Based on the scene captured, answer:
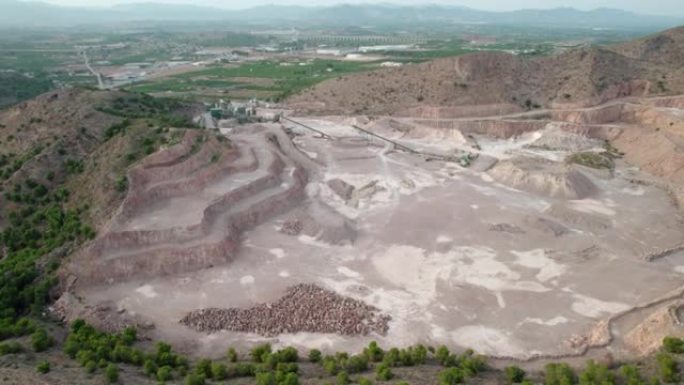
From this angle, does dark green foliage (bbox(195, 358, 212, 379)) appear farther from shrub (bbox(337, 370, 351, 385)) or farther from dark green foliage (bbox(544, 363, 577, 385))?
dark green foliage (bbox(544, 363, 577, 385))

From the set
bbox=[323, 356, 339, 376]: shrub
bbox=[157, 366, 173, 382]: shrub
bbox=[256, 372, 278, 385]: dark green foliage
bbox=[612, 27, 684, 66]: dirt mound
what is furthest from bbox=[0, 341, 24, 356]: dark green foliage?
bbox=[612, 27, 684, 66]: dirt mound

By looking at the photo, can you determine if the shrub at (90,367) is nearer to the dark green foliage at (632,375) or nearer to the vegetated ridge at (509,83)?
the dark green foliage at (632,375)

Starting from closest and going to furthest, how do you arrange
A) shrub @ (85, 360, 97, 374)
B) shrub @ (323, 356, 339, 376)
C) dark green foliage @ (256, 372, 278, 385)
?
1. dark green foliage @ (256, 372, 278, 385)
2. shrub @ (85, 360, 97, 374)
3. shrub @ (323, 356, 339, 376)


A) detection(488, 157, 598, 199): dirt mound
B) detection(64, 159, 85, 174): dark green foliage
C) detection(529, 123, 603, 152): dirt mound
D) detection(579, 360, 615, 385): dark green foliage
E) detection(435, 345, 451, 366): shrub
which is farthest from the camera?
detection(529, 123, 603, 152): dirt mound

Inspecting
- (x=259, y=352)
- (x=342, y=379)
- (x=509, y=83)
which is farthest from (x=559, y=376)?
(x=509, y=83)

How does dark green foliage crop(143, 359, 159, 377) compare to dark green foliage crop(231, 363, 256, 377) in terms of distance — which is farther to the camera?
dark green foliage crop(231, 363, 256, 377)

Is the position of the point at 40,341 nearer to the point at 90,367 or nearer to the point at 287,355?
the point at 90,367

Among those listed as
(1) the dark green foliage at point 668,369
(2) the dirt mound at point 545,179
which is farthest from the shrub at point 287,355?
(2) the dirt mound at point 545,179
